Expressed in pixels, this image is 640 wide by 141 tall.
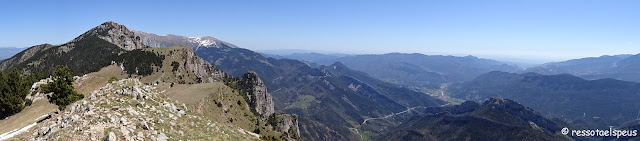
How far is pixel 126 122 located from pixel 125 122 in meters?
0.16

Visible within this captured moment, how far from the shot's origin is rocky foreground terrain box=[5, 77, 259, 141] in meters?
36.8

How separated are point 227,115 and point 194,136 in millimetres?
86021

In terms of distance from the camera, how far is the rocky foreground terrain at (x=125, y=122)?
121 ft

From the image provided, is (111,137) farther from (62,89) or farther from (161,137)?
(62,89)

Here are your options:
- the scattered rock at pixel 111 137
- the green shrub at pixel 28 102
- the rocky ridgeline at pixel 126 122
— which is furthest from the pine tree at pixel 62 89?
the scattered rock at pixel 111 137

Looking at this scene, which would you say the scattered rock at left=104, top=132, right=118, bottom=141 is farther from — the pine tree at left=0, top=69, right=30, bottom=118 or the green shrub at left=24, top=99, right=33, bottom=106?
the green shrub at left=24, top=99, right=33, bottom=106

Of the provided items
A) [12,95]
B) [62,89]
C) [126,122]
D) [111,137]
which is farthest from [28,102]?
[111,137]

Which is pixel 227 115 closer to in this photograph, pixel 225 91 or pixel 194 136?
pixel 225 91

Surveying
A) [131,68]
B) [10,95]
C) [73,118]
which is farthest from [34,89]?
[131,68]

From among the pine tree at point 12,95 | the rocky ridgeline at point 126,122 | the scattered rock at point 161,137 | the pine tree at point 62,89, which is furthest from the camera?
the pine tree at point 12,95

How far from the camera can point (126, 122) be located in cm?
4003

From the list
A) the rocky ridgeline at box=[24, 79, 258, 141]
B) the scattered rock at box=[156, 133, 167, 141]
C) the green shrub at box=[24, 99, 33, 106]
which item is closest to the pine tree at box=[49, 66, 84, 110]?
the green shrub at box=[24, 99, 33, 106]

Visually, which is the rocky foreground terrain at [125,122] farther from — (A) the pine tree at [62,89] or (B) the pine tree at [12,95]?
(B) the pine tree at [12,95]

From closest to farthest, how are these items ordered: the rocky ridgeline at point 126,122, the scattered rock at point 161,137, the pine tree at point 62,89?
1. the rocky ridgeline at point 126,122
2. the scattered rock at point 161,137
3. the pine tree at point 62,89
